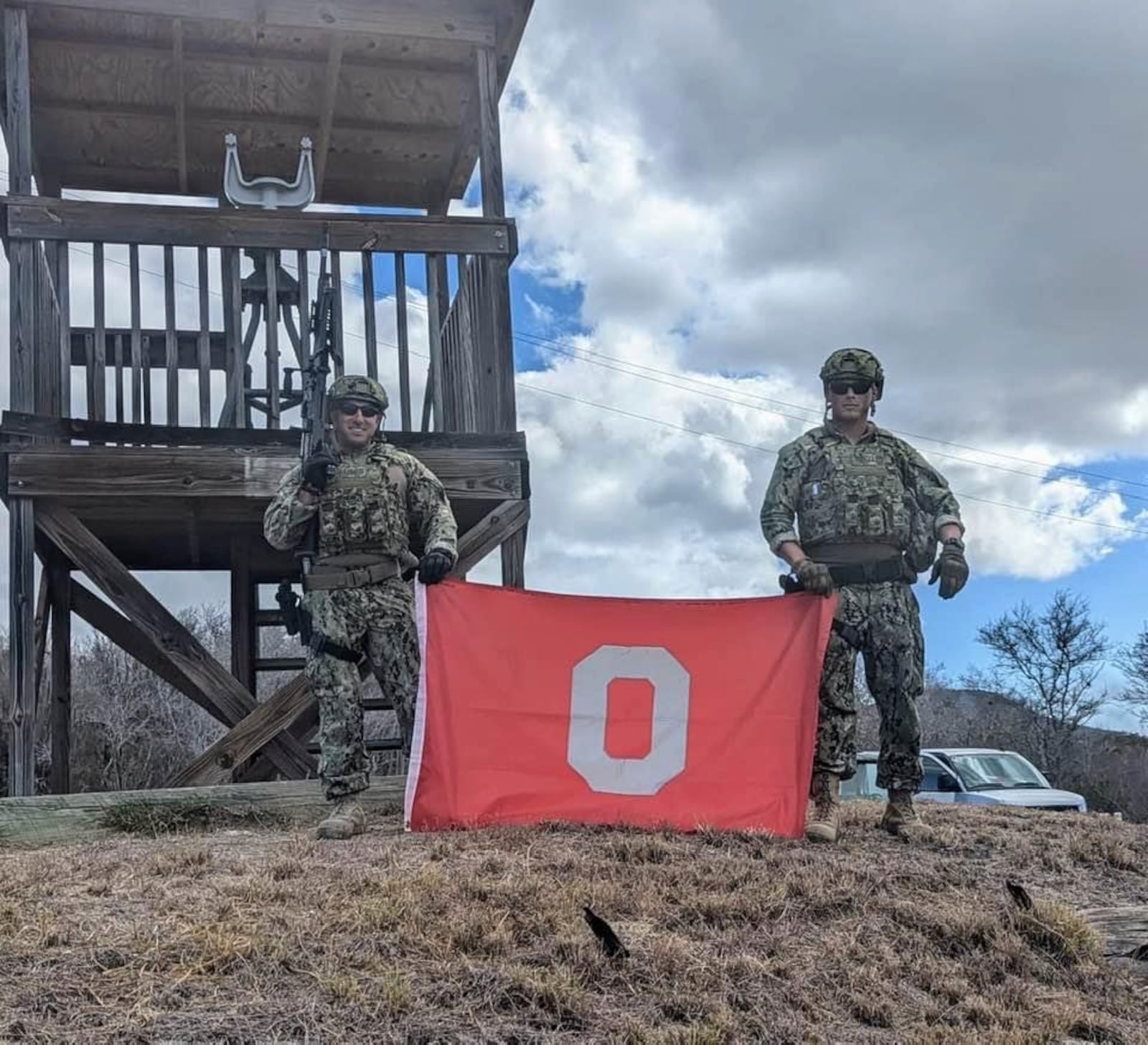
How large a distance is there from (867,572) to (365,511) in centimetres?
215

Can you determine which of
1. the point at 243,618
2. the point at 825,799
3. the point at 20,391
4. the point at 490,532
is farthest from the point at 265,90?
the point at 825,799

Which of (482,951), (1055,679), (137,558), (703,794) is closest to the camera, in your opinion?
(482,951)

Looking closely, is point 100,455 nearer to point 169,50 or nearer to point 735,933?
point 169,50

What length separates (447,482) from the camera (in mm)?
7375

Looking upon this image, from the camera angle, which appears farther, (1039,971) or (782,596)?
A: (782,596)

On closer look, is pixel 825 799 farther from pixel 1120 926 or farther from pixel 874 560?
pixel 1120 926

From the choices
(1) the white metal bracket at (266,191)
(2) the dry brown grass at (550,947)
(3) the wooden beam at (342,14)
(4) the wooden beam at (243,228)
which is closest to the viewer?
(2) the dry brown grass at (550,947)

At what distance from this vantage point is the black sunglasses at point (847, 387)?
536 centimetres

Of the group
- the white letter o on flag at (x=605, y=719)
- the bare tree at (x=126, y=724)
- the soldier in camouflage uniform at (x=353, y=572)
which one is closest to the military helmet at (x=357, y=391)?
the soldier in camouflage uniform at (x=353, y=572)

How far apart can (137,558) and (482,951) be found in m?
7.50

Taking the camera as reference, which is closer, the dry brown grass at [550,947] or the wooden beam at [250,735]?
the dry brown grass at [550,947]

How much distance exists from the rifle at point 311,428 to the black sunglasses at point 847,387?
90.2 inches

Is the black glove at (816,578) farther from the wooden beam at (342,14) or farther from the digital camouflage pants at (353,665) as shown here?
the wooden beam at (342,14)

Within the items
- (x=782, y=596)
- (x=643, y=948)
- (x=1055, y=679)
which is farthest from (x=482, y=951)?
(x=1055, y=679)
